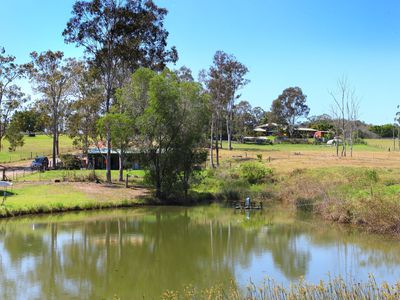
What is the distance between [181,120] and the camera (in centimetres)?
3550

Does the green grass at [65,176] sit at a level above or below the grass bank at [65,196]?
above

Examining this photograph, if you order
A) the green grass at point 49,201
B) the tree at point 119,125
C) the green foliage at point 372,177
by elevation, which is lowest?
the green grass at point 49,201

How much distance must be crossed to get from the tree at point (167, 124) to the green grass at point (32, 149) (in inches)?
1237

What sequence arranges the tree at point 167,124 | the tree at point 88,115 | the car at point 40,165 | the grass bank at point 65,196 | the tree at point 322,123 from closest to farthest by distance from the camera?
1. the grass bank at point 65,196
2. the tree at point 167,124
3. the tree at point 88,115
4. the car at point 40,165
5. the tree at point 322,123

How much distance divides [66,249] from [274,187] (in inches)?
877

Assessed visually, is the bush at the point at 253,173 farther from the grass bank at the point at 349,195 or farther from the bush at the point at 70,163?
the bush at the point at 70,163

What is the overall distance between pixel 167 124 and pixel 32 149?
46.2 meters

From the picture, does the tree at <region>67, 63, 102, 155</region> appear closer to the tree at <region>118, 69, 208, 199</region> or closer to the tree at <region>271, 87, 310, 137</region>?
the tree at <region>118, 69, 208, 199</region>

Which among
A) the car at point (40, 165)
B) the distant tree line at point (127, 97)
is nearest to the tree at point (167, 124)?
the distant tree line at point (127, 97)

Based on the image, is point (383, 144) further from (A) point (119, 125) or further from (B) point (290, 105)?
(A) point (119, 125)

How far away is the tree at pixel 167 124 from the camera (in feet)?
113

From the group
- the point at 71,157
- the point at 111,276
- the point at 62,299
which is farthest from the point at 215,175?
the point at 62,299

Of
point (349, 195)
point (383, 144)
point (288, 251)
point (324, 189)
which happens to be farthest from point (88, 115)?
point (383, 144)

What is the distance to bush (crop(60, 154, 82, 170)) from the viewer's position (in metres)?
48.6
